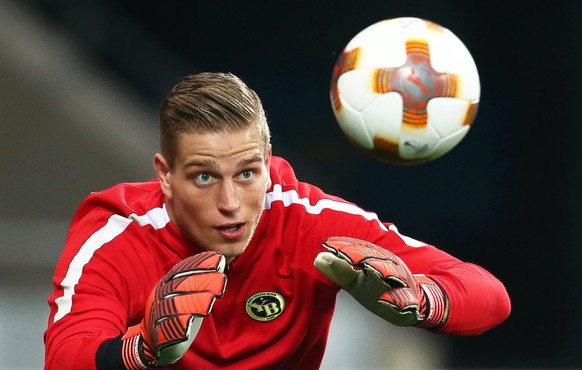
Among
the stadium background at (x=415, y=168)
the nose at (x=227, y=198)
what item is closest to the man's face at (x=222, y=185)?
the nose at (x=227, y=198)

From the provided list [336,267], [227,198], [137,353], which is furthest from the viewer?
[227,198]

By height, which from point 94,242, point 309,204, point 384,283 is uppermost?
point 309,204

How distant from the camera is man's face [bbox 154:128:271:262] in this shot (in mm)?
3486

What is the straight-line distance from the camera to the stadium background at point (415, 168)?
673cm

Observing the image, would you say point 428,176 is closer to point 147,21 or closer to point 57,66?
point 147,21

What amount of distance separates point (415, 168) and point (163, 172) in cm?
346

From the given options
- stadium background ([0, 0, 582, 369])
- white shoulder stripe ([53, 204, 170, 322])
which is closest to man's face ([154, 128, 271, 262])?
white shoulder stripe ([53, 204, 170, 322])

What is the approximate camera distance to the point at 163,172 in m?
3.67

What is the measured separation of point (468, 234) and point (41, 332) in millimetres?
2581

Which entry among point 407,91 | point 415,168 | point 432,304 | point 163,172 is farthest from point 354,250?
point 415,168

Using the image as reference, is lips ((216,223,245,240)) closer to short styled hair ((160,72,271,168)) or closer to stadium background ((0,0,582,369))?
short styled hair ((160,72,271,168))

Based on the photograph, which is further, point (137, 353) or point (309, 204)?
point (309, 204)

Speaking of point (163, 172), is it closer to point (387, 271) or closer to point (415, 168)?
point (387, 271)

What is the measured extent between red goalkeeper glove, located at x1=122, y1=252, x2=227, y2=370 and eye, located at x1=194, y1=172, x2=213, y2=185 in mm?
436
